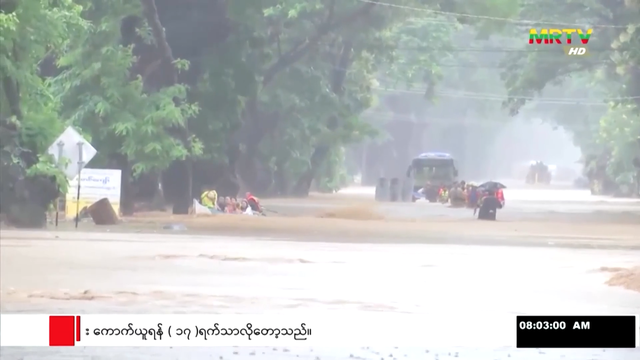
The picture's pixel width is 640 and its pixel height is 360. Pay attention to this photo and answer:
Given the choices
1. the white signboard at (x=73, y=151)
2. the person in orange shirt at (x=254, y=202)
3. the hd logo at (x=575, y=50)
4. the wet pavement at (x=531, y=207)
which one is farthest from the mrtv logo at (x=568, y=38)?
the white signboard at (x=73, y=151)

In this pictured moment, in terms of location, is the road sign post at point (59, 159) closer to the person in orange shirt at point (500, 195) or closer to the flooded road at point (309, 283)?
the flooded road at point (309, 283)

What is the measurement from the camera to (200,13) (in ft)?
20.7

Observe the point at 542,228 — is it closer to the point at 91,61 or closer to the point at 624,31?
the point at 624,31

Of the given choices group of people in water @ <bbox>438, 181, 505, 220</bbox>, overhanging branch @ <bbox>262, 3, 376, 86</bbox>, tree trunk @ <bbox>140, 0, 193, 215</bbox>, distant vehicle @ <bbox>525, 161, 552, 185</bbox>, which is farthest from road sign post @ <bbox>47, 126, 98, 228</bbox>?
distant vehicle @ <bbox>525, 161, 552, 185</bbox>

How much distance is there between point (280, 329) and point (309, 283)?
0.44m

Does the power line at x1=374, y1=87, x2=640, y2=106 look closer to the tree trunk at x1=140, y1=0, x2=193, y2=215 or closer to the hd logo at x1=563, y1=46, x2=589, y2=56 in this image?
the hd logo at x1=563, y1=46, x2=589, y2=56

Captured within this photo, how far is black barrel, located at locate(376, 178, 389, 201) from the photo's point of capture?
5.79 meters

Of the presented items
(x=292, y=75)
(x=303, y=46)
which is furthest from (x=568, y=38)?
(x=303, y=46)

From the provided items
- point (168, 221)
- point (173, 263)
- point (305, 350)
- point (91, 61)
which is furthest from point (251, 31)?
point (305, 350)

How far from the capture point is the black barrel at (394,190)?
569cm

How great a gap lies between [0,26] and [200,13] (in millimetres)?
1194

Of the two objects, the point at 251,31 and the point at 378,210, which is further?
the point at 251,31

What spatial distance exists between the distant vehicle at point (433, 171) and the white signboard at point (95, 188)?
1.57 m

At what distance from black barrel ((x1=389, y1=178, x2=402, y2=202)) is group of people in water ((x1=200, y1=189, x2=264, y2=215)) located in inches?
29.3
